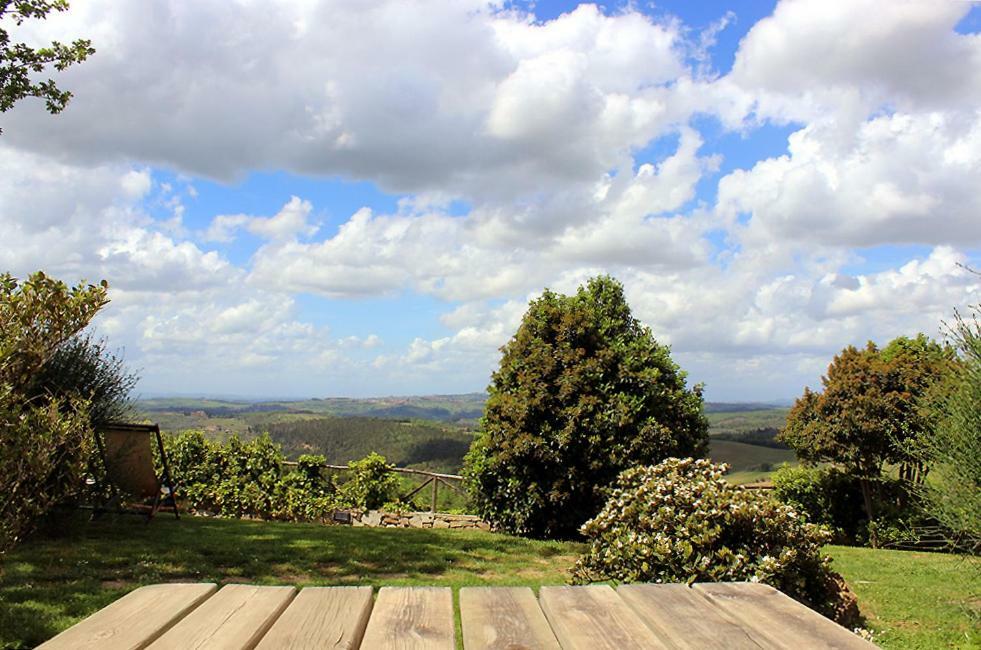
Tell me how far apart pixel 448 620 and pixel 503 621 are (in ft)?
0.53

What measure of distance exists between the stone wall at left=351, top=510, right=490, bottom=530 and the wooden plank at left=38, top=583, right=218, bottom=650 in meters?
11.8

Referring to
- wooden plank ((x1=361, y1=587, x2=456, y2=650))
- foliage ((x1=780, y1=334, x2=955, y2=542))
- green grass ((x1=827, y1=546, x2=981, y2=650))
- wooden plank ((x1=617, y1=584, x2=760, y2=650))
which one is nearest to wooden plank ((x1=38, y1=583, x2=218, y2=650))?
wooden plank ((x1=361, y1=587, x2=456, y2=650))

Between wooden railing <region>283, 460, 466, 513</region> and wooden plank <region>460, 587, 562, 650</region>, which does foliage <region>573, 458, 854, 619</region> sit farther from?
wooden railing <region>283, 460, 466, 513</region>

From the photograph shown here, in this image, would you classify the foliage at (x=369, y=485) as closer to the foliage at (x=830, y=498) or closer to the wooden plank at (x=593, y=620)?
the foliage at (x=830, y=498)

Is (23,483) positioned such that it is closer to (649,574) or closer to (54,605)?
(54,605)

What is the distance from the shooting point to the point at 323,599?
1.98m

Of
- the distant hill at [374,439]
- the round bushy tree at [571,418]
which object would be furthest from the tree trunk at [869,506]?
the distant hill at [374,439]

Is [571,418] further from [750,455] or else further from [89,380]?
[750,455]

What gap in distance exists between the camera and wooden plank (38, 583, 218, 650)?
1.59 meters

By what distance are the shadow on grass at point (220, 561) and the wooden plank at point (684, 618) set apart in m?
4.94

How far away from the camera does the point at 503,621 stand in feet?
5.95

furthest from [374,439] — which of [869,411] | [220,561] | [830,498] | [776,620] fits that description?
[776,620]

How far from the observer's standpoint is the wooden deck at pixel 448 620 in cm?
166

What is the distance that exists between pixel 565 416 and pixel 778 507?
13.6ft
